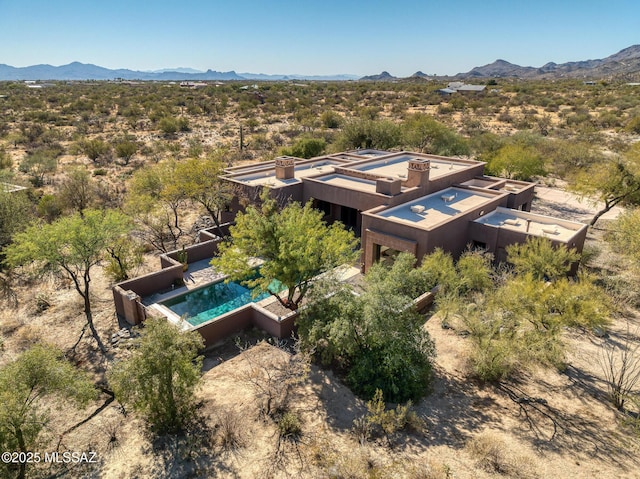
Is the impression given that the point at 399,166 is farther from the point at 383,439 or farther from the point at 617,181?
the point at 383,439

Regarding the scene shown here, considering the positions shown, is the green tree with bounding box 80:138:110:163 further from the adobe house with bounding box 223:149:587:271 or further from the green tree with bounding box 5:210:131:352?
the green tree with bounding box 5:210:131:352

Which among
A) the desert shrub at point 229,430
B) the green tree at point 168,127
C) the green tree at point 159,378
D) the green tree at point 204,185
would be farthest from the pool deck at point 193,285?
the green tree at point 168,127

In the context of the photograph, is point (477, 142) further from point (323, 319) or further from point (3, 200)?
point (3, 200)

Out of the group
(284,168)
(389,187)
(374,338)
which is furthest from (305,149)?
(374,338)

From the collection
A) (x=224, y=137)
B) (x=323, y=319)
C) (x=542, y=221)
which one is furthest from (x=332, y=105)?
(x=323, y=319)

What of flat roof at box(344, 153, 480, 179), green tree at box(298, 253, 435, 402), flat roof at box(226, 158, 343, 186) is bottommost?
green tree at box(298, 253, 435, 402)

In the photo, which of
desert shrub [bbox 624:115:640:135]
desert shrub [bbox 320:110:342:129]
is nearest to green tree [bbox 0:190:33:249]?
desert shrub [bbox 320:110:342:129]
